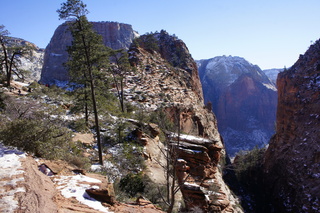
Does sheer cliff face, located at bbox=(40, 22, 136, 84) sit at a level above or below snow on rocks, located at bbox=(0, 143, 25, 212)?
above

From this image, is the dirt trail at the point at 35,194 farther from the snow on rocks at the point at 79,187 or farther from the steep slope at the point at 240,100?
the steep slope at the point at 240,100

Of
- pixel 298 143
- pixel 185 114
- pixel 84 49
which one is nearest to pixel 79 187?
pixel 84 49

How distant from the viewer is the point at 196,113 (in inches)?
1176

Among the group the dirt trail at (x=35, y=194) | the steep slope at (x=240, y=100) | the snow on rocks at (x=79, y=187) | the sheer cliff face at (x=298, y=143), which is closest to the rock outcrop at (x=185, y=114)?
the snow on rocks at (x=79, y=187)

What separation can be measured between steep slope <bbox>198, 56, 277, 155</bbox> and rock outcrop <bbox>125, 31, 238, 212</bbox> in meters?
57.4

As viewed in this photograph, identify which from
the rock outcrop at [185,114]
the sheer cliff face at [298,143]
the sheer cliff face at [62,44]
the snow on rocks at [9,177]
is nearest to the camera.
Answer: the snow on rocks at [9,177]

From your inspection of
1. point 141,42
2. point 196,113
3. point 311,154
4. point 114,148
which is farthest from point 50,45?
point 311,154

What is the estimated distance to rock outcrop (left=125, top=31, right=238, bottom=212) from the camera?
11.7m

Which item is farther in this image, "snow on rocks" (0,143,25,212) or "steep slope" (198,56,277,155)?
"steep slope" (198,56,277,155)

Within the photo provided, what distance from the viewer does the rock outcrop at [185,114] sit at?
38.3 feet

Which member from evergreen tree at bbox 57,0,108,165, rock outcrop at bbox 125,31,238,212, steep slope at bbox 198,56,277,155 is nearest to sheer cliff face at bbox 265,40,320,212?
rock outcrop at bbox 125,31,238,212

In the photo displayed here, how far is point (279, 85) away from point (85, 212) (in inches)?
1872

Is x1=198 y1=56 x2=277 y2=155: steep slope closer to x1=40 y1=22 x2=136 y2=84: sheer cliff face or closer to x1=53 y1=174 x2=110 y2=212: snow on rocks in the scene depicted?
x1=40 y1=22 x2=136 y2=84: sheer cliff face

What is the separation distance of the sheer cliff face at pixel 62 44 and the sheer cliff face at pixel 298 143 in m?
56.4
